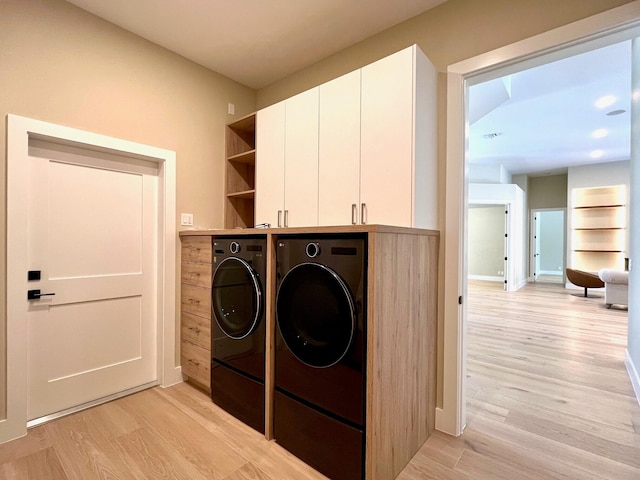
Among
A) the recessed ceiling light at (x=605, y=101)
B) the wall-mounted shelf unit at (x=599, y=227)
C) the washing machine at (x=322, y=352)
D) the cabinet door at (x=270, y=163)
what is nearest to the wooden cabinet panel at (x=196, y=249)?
the cabinet door at (x=270, y=163)

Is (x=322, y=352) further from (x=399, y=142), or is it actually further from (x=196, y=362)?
(x=196, y=362)

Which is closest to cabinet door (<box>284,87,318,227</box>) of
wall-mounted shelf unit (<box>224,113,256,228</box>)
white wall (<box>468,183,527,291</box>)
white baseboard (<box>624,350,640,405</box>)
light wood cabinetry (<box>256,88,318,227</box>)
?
light wood cabinetry (<box>256,88,318,227</box>)

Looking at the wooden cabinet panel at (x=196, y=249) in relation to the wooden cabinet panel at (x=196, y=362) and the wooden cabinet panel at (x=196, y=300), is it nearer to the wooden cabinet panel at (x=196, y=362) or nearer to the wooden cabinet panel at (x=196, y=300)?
the wooden cabinet panel at (x=196, y=300)

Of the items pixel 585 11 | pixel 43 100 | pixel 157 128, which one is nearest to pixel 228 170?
pixel 157 128

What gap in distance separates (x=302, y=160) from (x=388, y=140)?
0.69 metres

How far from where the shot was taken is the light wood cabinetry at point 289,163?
2.15 meters

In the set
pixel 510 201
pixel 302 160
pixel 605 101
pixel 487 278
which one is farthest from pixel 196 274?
pixel 487 278

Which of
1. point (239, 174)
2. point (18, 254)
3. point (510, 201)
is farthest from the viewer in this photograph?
point (510, 201)

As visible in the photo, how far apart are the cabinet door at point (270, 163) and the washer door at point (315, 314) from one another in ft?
2.69

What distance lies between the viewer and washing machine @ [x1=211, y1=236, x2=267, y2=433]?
190cm

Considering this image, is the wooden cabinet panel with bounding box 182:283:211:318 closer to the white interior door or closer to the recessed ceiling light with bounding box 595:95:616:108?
the white interior door

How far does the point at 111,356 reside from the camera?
7.61 ft

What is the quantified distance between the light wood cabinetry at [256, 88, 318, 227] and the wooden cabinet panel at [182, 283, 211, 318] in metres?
0.73

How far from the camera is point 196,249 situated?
2459 mm
